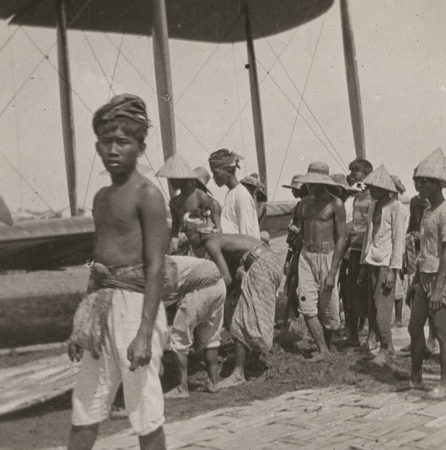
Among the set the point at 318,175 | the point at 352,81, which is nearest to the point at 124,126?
the point at 318,175

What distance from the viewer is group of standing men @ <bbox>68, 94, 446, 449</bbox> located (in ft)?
9.70

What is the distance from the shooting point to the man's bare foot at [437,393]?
4926 mm

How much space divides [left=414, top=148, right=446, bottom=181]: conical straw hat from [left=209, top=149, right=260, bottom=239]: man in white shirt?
190 cm

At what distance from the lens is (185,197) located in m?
5.97

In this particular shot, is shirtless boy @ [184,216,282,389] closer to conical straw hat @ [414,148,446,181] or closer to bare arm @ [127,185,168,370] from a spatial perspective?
conical straw hat @ [414,148,446,181]

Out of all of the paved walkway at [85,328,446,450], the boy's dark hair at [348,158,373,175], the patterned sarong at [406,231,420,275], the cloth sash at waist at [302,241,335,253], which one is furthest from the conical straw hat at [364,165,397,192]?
the paved walkway at [85,328,446,450]

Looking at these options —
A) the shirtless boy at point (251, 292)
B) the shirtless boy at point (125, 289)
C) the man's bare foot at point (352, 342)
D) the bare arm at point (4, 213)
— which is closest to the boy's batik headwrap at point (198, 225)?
the shirtless boy at point (251, 292)

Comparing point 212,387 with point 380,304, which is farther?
point 380,304

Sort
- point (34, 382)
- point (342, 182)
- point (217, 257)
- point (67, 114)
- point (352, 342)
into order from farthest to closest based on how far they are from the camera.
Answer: point (67, 114) → point (342, 182) → point (352, 342) → point (34, 382) → point (217, 257)

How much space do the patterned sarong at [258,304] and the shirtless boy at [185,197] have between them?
1.50 ft

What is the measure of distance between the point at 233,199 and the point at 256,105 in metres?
12.0

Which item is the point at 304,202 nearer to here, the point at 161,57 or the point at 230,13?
the point at 161,57

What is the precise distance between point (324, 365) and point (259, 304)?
2.63 ft

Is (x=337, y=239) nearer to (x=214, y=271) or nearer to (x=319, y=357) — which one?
(x=319, y=357)
